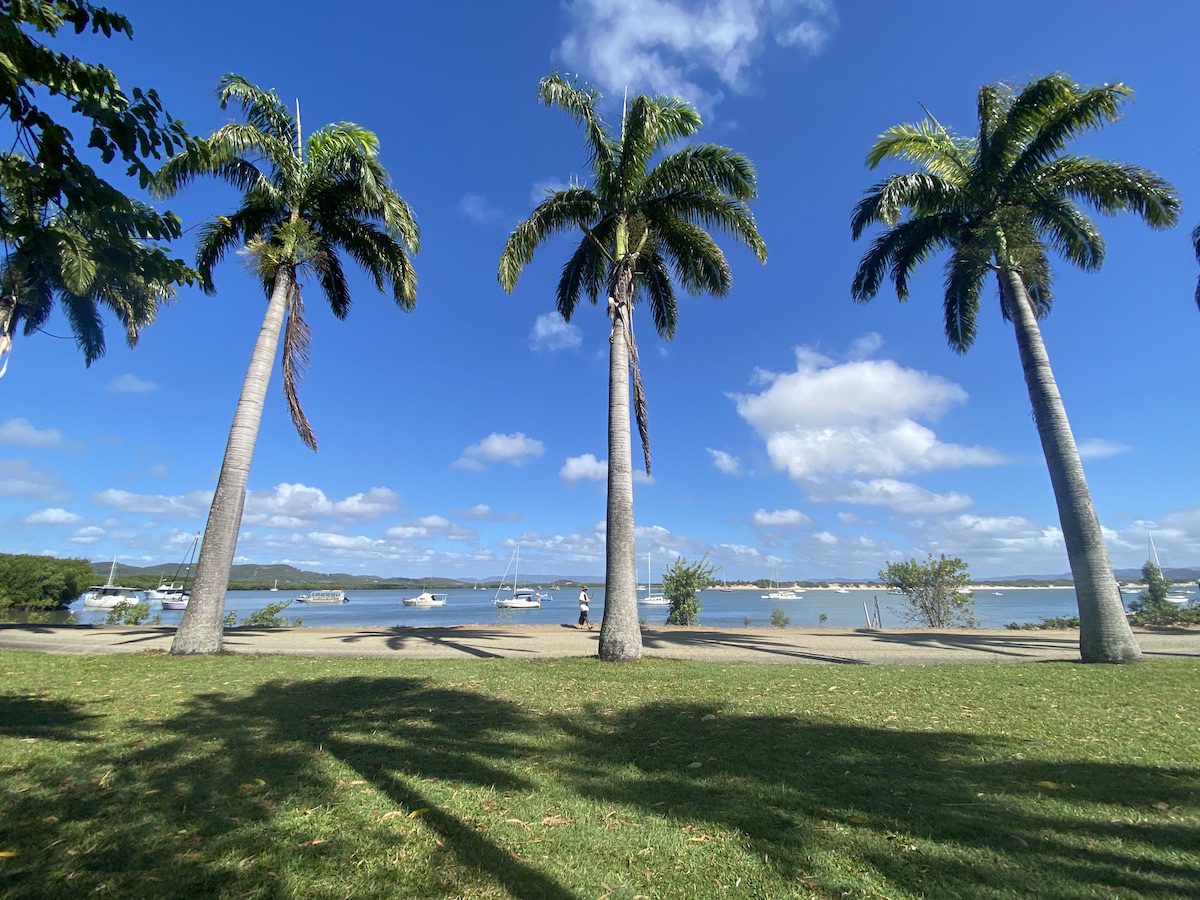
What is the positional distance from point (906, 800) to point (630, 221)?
12.2 m

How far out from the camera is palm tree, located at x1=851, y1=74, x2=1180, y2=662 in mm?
11008

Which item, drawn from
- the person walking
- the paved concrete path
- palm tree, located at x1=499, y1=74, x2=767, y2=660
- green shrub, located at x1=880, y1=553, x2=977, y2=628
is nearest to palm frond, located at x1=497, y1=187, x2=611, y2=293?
palm tree, located at x1=499, y1=74, x2=767, y2=660

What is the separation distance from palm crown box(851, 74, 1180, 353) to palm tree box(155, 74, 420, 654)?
38.8ft

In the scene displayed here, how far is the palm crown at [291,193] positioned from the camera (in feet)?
42.9

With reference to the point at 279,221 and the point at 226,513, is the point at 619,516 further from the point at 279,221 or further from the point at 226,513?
the point at 279,221

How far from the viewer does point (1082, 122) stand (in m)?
12.0

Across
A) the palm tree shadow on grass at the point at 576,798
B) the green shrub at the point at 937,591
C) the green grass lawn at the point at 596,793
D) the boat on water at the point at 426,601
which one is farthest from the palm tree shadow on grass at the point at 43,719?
the boat on water at the point at 426,601

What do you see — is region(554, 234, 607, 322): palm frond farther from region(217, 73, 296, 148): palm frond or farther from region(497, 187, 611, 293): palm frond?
region(217, 73, 296, 148): palm frond

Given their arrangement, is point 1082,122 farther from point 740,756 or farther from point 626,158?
point 740,756

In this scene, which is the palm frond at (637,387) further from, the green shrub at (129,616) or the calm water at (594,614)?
the green shrub at (129,616)

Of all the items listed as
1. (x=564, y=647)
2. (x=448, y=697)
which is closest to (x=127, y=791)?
(x=448, y=697)

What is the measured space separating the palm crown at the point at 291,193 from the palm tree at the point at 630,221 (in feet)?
13.2

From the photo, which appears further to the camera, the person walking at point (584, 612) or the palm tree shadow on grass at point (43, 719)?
the person walking at point (584, 612)

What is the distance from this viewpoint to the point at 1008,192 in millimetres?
13117
